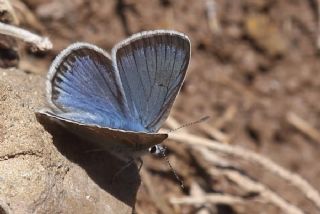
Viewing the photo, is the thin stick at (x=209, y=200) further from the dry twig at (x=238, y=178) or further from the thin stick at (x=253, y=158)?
the thin stick at (x=253, y=158)

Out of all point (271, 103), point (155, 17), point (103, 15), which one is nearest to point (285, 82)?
point (271, 103)

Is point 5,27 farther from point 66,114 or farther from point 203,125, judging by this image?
point 203,125

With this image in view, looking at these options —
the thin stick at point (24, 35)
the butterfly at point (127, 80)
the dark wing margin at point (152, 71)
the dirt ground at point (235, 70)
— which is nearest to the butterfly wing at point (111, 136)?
the butterfly at point (127, 80)

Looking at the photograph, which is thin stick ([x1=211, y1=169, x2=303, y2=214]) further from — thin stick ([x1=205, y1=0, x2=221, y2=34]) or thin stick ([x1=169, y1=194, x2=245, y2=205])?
thin stick ([x1=205, y1=0, x2=221, y2=34])

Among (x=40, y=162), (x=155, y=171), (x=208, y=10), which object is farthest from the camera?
(x=208, y=10)

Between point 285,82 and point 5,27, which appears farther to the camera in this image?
point 285,82

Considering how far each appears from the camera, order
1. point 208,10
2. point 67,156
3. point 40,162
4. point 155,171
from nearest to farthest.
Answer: point 40,162 → point 67,156 → point 155,171 → point 208,10

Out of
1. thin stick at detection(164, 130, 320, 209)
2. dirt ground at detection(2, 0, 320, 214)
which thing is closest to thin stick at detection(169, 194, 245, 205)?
dirt ground at detection(2, 0, 320, 214)
